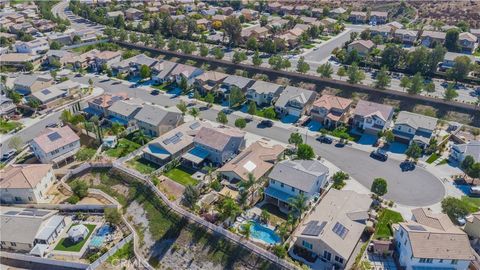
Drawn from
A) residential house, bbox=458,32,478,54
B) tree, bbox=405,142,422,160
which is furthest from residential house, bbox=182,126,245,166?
residential house, bbox=458,32,478,54

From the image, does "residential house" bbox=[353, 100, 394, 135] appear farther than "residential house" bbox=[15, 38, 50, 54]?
No

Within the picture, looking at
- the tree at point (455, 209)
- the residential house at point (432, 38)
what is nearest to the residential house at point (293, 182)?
the tree at point (455, 209)

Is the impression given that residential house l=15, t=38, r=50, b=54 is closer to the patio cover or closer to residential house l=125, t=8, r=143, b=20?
residential house l=125, t=8, r=143, b=20

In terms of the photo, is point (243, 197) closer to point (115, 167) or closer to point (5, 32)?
point (115, 167)

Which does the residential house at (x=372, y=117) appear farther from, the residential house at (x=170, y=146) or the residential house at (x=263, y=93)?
the residential house at (x=170, y=146)

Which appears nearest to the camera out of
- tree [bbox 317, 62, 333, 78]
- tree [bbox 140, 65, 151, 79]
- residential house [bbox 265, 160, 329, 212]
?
residential house [bbox 265, 160, 329, 212]

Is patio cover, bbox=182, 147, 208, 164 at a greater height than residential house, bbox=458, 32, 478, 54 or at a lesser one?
lesser
